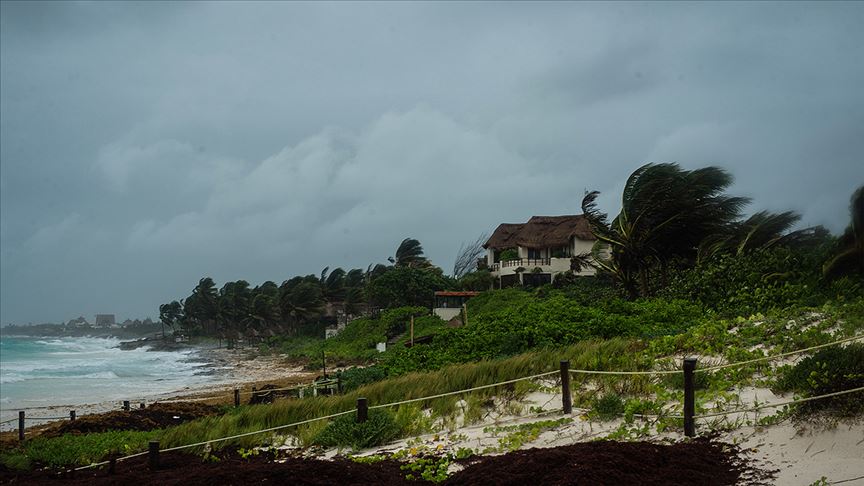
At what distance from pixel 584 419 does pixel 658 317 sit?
8039 mm

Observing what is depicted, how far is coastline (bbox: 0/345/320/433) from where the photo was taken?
2634 cm

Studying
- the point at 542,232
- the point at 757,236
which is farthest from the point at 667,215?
the point at 542,232

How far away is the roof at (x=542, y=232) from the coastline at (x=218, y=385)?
1821 centimetres

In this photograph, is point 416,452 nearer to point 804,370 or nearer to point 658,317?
point 804,370

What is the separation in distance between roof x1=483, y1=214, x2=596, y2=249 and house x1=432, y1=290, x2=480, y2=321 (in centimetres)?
629

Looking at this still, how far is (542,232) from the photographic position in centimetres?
4588

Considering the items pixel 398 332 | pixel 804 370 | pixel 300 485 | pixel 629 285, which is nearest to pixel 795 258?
pixel 629 285

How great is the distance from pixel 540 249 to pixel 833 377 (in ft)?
125

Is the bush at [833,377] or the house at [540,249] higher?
the house at [540,249]

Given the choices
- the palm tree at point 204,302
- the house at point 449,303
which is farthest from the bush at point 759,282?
the palm tree at point 204,302

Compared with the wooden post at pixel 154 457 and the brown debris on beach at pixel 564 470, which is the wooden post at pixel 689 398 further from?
the wooden post at pixel 154 457

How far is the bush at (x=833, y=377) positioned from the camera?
6.55m

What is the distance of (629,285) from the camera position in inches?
857

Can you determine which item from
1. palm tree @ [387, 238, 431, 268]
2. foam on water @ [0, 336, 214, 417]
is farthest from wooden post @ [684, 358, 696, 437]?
palm tree @ [387, 238, 431, 268]
